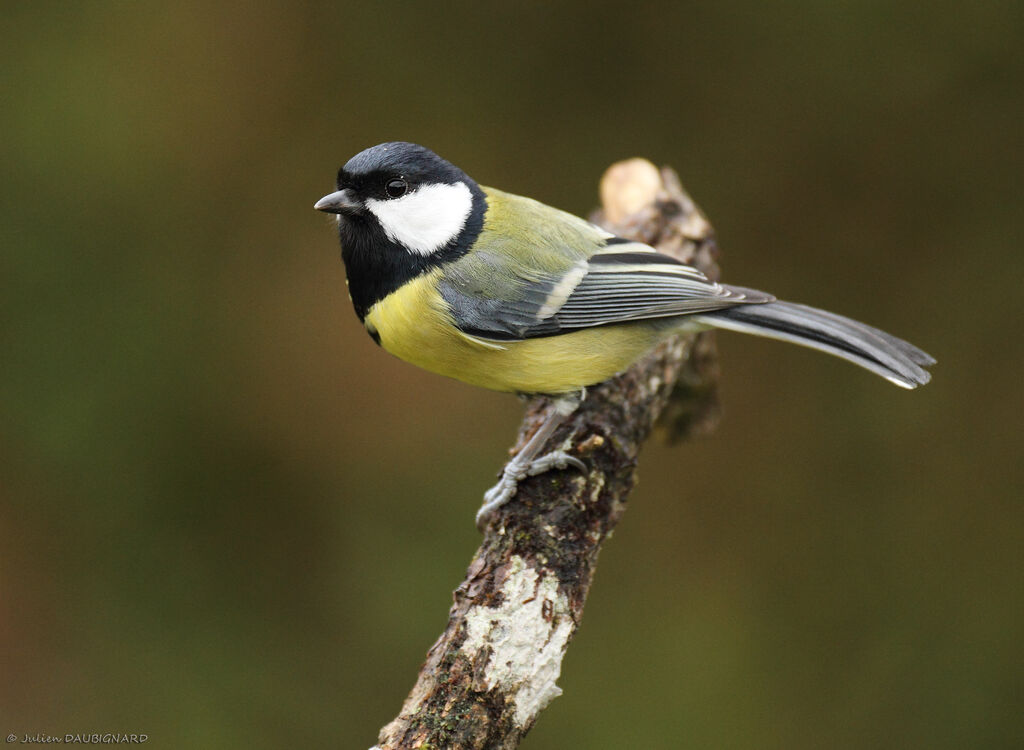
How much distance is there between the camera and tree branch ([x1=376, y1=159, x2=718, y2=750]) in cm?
166

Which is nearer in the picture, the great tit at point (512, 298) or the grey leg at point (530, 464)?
the great tit at point (512, 298)

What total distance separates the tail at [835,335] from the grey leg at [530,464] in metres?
0.39

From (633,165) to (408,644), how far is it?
1694 mm

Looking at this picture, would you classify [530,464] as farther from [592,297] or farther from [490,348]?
[592,297]

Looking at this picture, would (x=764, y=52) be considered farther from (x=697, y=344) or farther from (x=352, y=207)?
(x=352, y=207)

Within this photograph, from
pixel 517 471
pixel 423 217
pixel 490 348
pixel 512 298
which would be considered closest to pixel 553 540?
pixel 517 471

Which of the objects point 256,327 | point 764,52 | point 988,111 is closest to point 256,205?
point 256,327

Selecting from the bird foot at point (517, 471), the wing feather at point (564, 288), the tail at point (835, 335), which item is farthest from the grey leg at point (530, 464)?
the tail at point (835, 335)

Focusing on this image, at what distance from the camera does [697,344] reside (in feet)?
9.24

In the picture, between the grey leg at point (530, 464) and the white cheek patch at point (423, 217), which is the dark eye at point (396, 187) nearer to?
the white cheek patch at point (423, 217)

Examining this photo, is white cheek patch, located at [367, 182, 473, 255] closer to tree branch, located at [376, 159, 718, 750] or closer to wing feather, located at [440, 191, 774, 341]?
wing feather, located at [440, 191, 774, 341]

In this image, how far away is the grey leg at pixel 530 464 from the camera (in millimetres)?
2166

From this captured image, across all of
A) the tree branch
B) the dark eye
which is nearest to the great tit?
the dark eye

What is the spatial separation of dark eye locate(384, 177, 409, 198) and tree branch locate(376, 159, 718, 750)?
708 mm
